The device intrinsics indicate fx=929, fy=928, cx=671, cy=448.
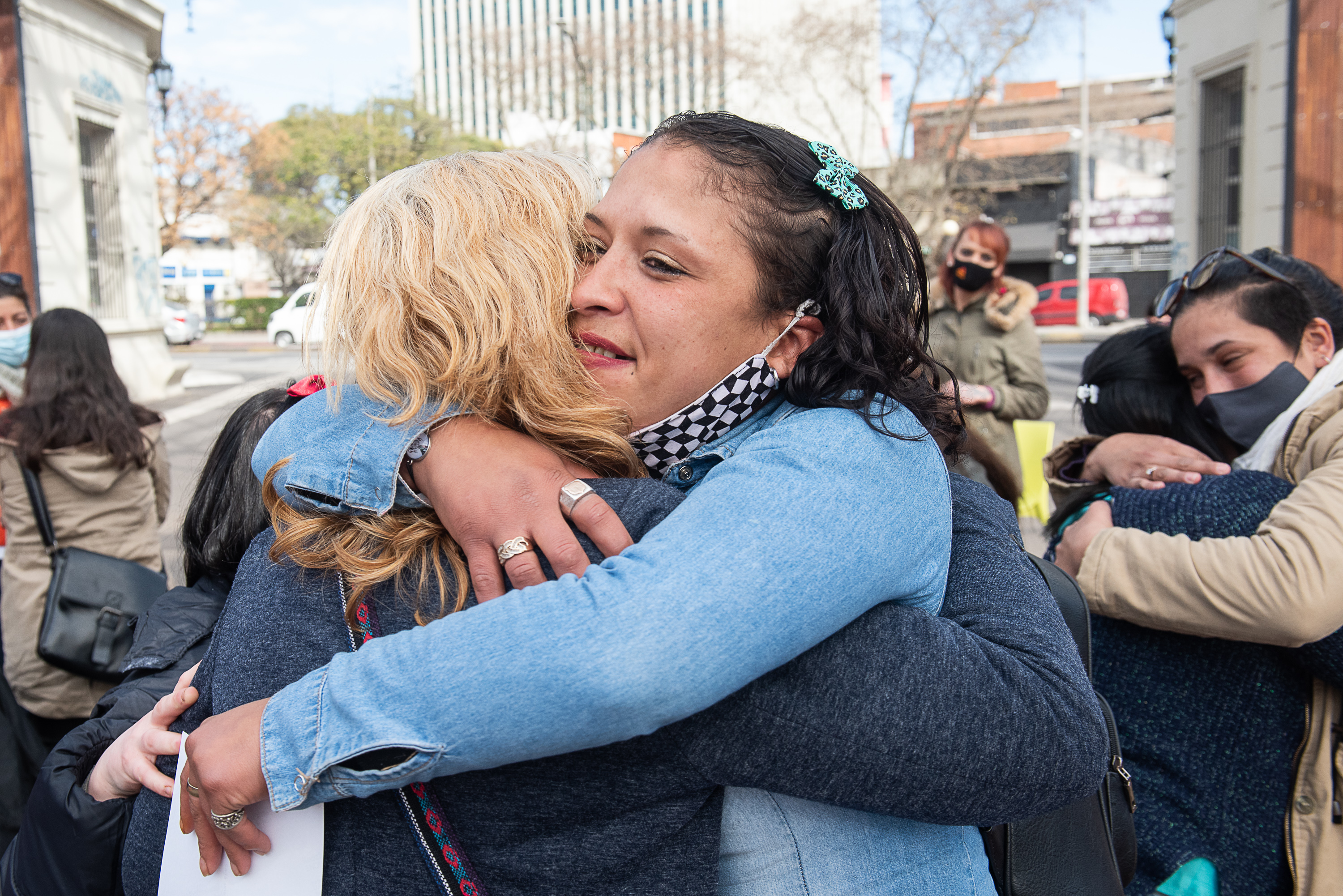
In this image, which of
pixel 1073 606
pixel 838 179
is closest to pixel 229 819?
pixel 838 179

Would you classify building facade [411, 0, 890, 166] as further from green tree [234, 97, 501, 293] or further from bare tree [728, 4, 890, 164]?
green tree [234, 97, 501, 293]

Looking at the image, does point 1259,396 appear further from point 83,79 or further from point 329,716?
point 83,79

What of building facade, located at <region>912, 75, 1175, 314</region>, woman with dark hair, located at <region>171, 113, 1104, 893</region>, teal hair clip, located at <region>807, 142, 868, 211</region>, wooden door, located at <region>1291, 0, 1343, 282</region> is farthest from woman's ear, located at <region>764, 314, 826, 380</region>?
building facade, located at <region>912, 75, 1175, 314</region>

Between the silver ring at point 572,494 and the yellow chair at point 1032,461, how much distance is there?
12.6 feet

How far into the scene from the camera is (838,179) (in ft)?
4.25

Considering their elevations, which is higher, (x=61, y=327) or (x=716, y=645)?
(x=61, y=327)

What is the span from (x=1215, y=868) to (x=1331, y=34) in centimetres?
977

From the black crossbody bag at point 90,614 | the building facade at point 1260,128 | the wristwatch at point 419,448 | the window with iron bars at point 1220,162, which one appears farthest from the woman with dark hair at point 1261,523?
the window with iron bars at point 1220,162

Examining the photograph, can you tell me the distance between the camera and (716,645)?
90cm

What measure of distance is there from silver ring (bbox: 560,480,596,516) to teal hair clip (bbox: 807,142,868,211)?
0.54 m

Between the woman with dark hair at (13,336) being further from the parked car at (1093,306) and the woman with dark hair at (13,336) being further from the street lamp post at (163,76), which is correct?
the parked car at (1093,306)

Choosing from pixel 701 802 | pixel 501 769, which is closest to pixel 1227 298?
pixel 701 802

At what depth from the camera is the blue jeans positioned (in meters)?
1.11

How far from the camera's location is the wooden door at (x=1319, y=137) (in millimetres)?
8727
